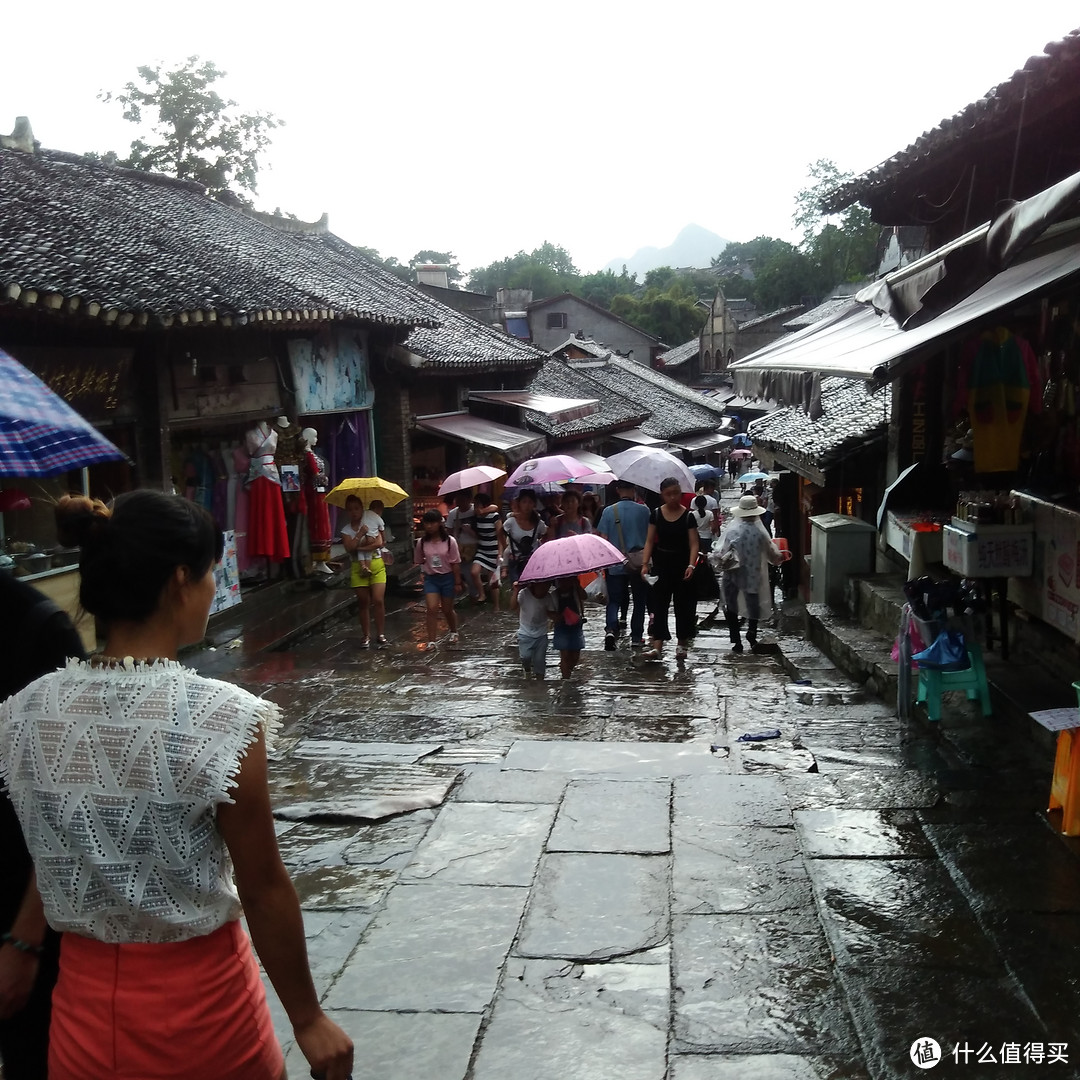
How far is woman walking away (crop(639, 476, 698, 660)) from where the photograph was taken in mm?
10656

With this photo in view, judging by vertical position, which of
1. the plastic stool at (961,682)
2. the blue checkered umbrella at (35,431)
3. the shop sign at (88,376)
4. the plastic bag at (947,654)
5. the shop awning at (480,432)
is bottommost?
the plastic stool at (961,682)

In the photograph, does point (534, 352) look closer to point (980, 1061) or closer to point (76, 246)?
point (76, 246)

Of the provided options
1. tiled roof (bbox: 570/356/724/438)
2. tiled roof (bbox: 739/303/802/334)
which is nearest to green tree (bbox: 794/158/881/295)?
tiled roof (bbox: 739/303/802/334)

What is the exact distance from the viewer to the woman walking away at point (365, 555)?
11297 mm

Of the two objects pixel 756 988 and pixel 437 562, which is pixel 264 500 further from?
pixel 756 988

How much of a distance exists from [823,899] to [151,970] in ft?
10.7

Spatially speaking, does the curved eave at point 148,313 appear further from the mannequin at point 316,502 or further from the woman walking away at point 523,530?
the woman walking away at point 523,530

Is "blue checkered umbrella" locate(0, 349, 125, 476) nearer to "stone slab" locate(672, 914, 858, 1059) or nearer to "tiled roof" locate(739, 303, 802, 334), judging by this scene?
"stone slab" locate(672, 914, 858, 1059)

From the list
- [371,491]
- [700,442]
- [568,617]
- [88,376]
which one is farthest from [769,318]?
[568,617]

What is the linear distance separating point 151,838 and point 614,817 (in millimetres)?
3749

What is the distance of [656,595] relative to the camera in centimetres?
1102

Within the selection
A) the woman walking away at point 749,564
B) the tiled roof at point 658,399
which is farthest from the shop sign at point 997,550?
the tiled roof at point 658,399

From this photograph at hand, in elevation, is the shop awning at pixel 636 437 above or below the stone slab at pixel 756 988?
above

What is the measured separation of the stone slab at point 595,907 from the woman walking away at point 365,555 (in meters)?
6.65
